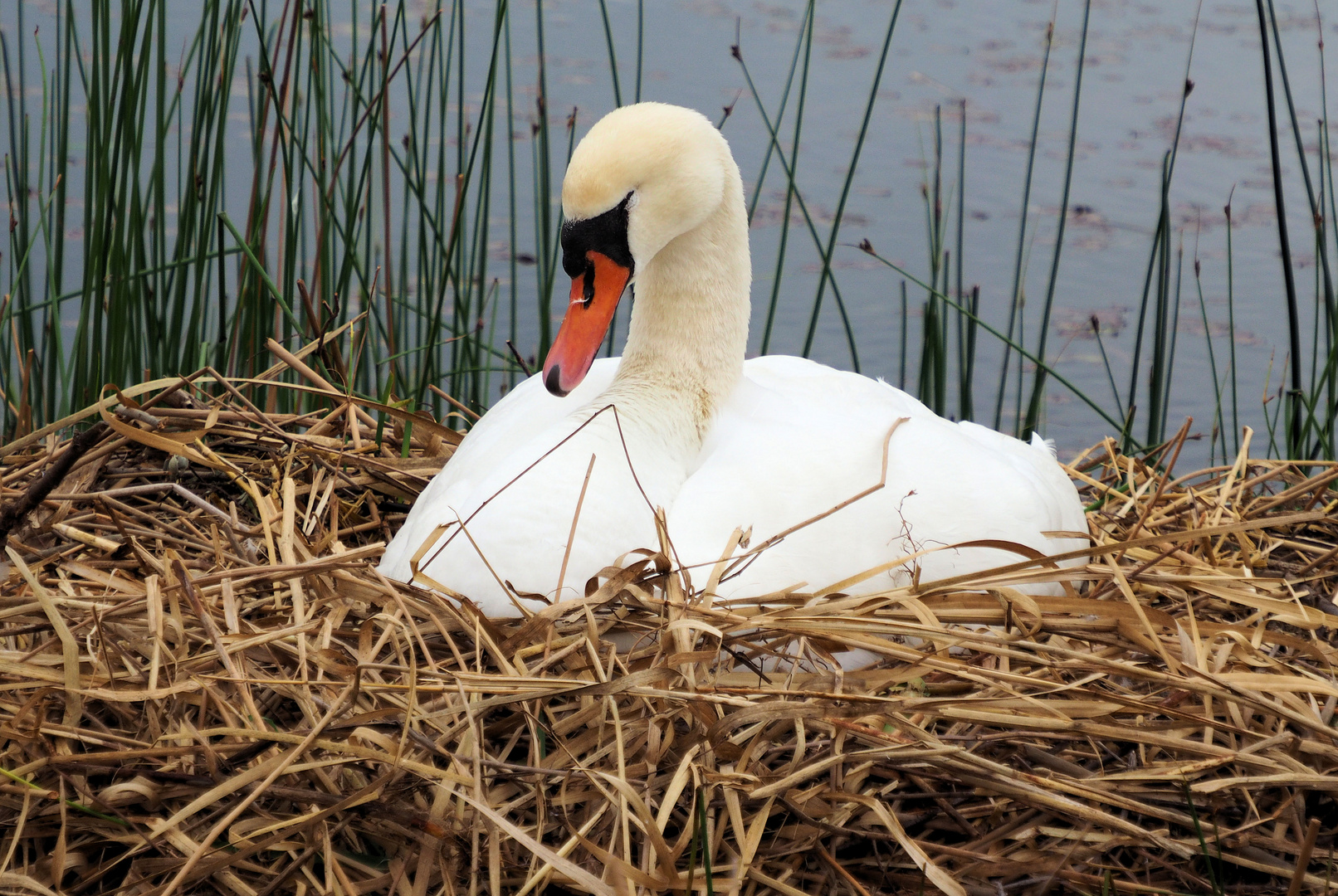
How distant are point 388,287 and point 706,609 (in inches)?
82.1

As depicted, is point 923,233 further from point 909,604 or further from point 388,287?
point 909,604

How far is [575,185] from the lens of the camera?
7.57 ft

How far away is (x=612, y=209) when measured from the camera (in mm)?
2344

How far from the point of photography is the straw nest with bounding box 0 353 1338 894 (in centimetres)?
166

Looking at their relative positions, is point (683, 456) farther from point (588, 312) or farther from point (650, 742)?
point (650, 742)

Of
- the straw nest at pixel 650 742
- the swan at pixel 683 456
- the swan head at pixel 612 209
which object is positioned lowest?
the straw nest at pixel 650 742

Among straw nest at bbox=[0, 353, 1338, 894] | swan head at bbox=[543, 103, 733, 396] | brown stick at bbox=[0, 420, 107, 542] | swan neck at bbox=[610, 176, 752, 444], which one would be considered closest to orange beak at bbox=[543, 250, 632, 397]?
swan head at bbox=[543, 103, 733, 396]

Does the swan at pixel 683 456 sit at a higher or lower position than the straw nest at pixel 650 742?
higher

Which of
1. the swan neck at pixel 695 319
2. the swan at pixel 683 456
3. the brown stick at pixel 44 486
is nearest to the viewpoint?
the brown stick at pixel 44 486

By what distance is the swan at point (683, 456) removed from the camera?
2.11m

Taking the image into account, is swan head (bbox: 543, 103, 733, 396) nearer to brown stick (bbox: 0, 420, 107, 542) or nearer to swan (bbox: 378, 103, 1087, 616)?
swan (bbox: 378, 103, 1087, 616)

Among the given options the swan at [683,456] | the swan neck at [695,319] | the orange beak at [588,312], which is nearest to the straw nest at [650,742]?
the swan at [683,456]

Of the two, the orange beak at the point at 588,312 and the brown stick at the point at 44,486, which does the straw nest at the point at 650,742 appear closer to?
the brown stick at the point at 44,486

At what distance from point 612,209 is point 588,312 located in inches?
7.8
